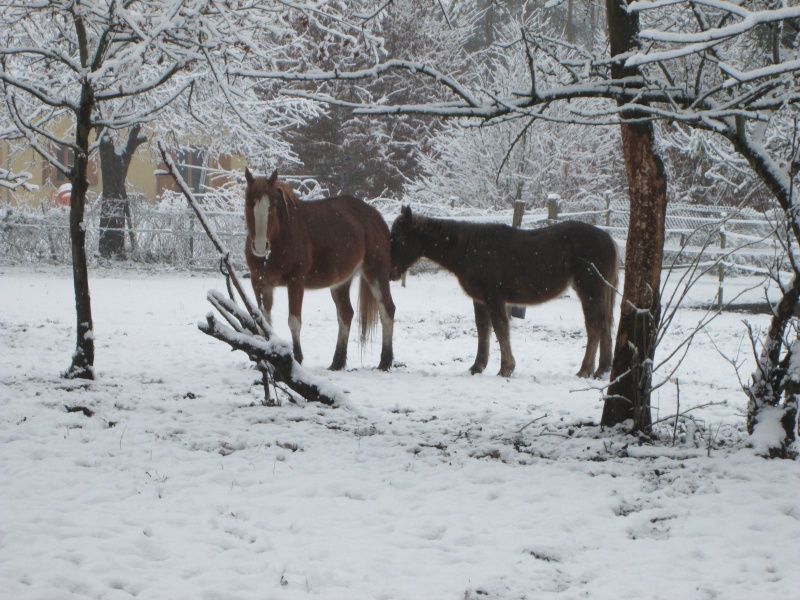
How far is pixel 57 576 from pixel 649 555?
2.40m

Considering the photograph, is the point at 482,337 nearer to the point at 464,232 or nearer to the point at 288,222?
the point at 464,232

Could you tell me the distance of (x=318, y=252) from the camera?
26.2 feet

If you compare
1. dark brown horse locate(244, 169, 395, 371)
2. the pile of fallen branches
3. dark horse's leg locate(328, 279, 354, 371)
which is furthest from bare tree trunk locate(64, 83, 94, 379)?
dark horse's leg locate(328, 279, 354, 371)

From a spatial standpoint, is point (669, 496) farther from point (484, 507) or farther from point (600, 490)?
point (484, 507)

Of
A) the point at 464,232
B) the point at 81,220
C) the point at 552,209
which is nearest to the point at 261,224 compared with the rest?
the point at 81,220

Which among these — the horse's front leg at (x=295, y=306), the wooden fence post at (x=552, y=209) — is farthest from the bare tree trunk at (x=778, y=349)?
the wooden fence post at (x=552, y=209)

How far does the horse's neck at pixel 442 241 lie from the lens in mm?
8438

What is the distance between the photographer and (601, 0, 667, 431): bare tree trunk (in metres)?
4.73

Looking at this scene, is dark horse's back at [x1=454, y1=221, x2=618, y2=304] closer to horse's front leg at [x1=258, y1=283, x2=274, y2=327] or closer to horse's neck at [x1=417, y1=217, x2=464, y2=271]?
horse's neck at [x1=417, y1=217, x2=464, y2=271]

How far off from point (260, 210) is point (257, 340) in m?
1.96

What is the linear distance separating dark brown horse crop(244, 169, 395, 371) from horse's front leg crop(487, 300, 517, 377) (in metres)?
1.14

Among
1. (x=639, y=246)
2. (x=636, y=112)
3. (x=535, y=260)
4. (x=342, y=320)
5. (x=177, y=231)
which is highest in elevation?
(x=636, y=112)

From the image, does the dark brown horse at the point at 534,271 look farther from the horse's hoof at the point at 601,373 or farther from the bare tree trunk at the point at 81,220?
the bare tree trunk at the point at 81,220

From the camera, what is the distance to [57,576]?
9.62ft
